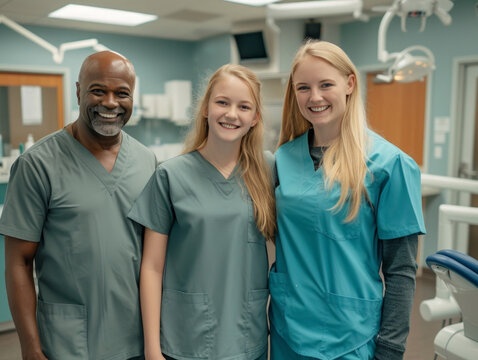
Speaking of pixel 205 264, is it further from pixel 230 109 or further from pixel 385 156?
pixel 385 156

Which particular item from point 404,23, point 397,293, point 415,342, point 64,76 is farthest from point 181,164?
point 64,76

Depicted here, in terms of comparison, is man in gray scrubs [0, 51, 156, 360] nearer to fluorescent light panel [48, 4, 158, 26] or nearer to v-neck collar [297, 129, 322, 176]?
v-neck collar [297, 129, 322, 176]

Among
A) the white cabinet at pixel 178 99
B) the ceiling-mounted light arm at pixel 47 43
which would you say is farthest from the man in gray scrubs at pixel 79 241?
the white cabinet at pixel 178 99

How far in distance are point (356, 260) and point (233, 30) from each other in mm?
3698

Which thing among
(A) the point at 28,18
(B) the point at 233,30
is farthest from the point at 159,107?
(A) the point at 28,18

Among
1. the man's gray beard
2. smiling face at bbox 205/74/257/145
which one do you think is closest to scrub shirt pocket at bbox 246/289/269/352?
smiling face at bbox 205/74/257/145

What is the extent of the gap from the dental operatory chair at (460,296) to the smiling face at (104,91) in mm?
826

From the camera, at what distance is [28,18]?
12.9 ft

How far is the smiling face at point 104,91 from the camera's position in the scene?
43.6 inches

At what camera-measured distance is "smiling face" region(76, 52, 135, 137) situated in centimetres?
111

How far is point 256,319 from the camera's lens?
3.81ft

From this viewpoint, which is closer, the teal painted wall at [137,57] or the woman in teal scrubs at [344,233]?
the woman in teal scrubs at [344,233]

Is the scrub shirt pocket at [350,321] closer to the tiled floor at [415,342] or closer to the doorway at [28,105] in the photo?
the tiled floor at [415,342]

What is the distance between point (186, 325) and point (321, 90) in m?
0.64
